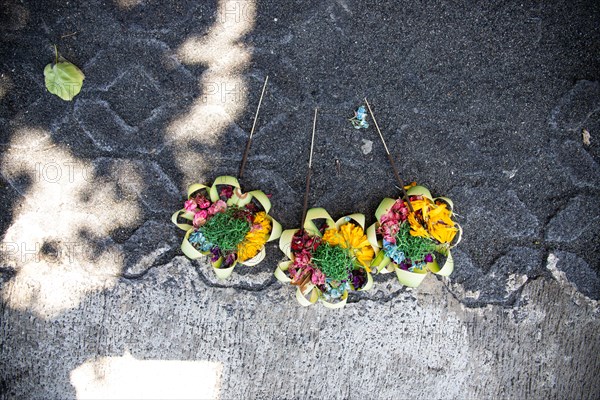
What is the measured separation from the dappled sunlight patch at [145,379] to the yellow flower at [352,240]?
855mm

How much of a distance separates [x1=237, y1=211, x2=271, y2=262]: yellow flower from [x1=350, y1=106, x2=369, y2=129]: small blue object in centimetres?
63

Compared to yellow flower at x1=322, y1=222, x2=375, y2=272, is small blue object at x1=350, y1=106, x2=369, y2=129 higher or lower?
higher

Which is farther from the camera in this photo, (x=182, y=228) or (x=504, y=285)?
(x=504, y=285)

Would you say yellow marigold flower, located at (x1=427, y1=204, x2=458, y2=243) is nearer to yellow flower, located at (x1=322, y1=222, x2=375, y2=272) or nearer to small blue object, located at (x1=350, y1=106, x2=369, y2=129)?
yellow flower, located at (x1=322, y1=222, x2=375, y2=272)

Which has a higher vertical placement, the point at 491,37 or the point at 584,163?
the point at 491,37

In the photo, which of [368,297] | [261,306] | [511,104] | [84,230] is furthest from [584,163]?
[84,230]

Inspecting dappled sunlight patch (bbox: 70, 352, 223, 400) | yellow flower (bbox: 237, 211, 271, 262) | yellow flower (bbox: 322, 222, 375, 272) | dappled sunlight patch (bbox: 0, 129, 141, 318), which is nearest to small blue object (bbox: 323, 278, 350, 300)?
yellow flower (bbox: 322, 222, 375, 272)

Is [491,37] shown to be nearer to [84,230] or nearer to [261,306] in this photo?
[261,306]

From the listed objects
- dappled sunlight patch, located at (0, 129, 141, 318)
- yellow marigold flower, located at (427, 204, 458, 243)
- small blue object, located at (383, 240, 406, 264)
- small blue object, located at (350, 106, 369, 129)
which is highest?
small blue object, located at (350, 106, 369, 129)

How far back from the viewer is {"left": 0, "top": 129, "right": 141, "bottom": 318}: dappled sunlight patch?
213cm

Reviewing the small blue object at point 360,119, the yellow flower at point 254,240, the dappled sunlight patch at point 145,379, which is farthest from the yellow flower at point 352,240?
the dappled sunlight patch at point 145,379

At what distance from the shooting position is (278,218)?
216 centimetres

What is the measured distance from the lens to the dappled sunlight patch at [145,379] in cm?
218

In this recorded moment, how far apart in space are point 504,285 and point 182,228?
1.61 meters
